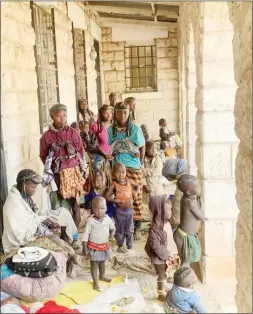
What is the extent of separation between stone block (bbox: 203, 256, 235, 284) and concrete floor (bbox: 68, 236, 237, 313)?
63 millimetres

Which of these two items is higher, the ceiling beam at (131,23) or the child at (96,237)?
the ceiling beam at (131,23)

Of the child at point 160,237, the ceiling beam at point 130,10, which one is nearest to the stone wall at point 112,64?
the ceiling beam at point 130,10

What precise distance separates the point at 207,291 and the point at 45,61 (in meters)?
4.33

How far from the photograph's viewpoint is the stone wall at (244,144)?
6.72 feet

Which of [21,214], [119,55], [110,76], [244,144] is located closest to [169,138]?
[110,76]

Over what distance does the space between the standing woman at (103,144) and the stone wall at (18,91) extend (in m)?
0.89

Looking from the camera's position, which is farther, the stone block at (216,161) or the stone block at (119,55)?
the stone block at (119,55)

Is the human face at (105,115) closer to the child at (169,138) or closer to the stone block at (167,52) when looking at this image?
the child at (169,138)

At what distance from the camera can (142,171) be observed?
497cm

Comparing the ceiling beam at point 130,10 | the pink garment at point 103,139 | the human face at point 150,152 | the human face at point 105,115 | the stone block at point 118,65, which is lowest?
the human face at point 150,152

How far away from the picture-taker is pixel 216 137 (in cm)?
396

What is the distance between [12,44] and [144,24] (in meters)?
7.80

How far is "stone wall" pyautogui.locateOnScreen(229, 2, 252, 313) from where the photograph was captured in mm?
2049

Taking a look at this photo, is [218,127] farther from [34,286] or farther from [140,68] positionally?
[140,68]
